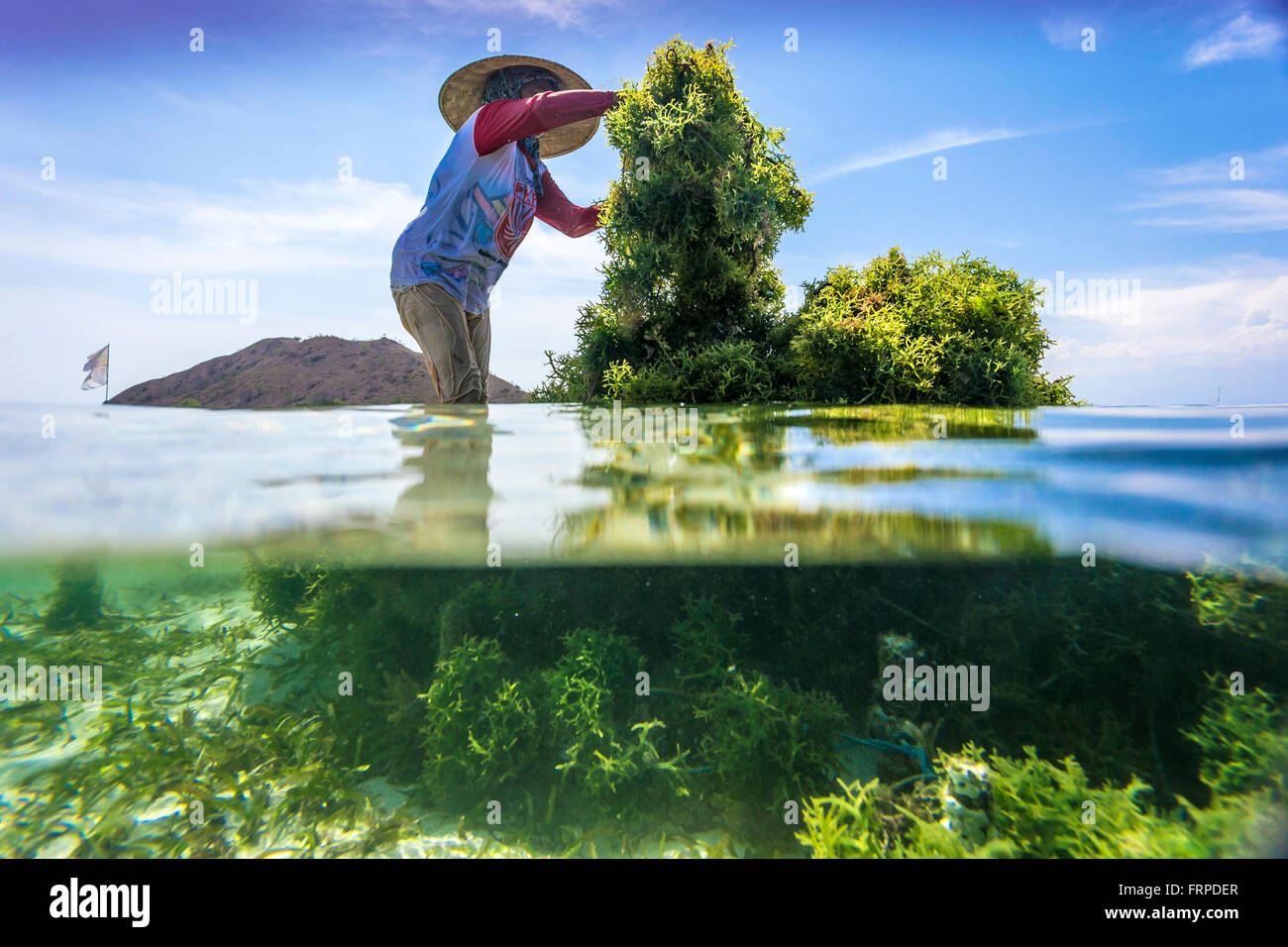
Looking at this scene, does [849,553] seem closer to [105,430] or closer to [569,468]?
[569,468]

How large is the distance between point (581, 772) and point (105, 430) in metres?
4.22

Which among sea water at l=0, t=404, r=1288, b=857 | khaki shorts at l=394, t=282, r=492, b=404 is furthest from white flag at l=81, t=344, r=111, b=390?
khaki shorts at l=394, t=282, r=492, b=404

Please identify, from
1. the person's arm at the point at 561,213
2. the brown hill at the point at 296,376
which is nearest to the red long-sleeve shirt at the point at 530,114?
the person's arm at the point at 561,213

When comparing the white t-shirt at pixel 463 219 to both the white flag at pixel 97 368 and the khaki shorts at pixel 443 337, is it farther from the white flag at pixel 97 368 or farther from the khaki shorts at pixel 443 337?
the white flag at pixel 97 368

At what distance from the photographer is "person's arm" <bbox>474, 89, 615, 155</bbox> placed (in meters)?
4.34

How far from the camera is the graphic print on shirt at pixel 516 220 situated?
16.6 feet

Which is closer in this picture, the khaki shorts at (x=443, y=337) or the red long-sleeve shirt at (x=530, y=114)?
the red long-sleeve shirt at (x=530, y=114)

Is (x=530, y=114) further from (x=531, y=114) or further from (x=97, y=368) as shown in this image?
(x=97, y=368)

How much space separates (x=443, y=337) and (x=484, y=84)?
2.80 m

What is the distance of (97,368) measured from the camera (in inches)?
299

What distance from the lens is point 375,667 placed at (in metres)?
4.46

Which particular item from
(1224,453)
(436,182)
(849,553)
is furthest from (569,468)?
(1224,453)

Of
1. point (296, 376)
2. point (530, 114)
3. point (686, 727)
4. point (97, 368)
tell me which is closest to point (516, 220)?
point (530, 114)

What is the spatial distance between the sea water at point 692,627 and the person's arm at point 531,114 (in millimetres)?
2256
